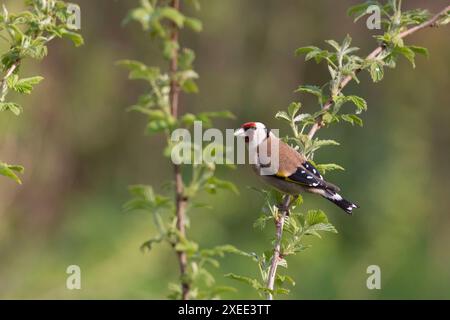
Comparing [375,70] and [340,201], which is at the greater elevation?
[375,70]

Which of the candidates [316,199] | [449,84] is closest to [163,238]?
[316,199]

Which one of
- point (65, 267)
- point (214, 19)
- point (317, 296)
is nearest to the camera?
point (317, 296)

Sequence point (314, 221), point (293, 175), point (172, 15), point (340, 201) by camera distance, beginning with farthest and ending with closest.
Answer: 1. point (340, 201)
2. point (293, 175)
3. point (314, 221)
4. point (172, 15)

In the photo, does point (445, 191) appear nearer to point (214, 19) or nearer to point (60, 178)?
point (214, 19)

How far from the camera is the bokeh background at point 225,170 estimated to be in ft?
24.4

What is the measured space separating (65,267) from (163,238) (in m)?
6.20

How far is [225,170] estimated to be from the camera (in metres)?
8.86

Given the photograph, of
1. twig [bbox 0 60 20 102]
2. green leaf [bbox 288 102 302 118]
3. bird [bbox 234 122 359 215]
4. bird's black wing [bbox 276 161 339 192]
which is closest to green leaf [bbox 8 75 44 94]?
twig [bbox 0 60 20 102]

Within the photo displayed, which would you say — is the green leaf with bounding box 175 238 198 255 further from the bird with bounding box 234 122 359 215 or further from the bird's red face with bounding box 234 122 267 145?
the bird's red face with bounding box 234 122 267 145

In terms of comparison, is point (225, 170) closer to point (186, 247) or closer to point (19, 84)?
point (19, 84)

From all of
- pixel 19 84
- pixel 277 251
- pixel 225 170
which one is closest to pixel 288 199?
pixel 277 251

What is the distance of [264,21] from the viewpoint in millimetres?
9164

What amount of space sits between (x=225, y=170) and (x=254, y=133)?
14.0 ft

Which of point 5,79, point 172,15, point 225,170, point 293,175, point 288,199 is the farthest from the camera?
point 225,170
